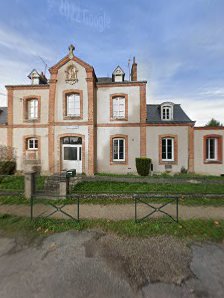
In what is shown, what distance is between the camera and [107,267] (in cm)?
339

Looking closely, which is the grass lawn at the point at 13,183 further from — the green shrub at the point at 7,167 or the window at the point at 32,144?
the window at the point at 32,144

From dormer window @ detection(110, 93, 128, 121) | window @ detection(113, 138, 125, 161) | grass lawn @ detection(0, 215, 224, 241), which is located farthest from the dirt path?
dormer window @ detection(110, 93, 128, 121)

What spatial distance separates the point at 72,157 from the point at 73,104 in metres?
4.10

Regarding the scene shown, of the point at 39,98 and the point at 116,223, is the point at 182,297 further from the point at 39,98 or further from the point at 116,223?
the point at 39,98

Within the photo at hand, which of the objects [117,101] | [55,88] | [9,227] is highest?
[55,88]

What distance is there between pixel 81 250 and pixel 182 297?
2.23m

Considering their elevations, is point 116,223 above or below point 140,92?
below

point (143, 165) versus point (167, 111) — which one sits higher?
point (167, 111)

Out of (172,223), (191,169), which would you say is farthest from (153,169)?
(172,223)

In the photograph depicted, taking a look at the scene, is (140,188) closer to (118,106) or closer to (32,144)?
(118,106)

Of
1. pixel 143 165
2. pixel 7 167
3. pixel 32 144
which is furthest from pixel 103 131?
pixel 7 167

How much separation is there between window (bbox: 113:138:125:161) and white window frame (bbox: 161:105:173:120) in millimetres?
4109

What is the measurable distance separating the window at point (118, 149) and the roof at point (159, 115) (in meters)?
2.83

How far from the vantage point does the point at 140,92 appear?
13.3 meters
